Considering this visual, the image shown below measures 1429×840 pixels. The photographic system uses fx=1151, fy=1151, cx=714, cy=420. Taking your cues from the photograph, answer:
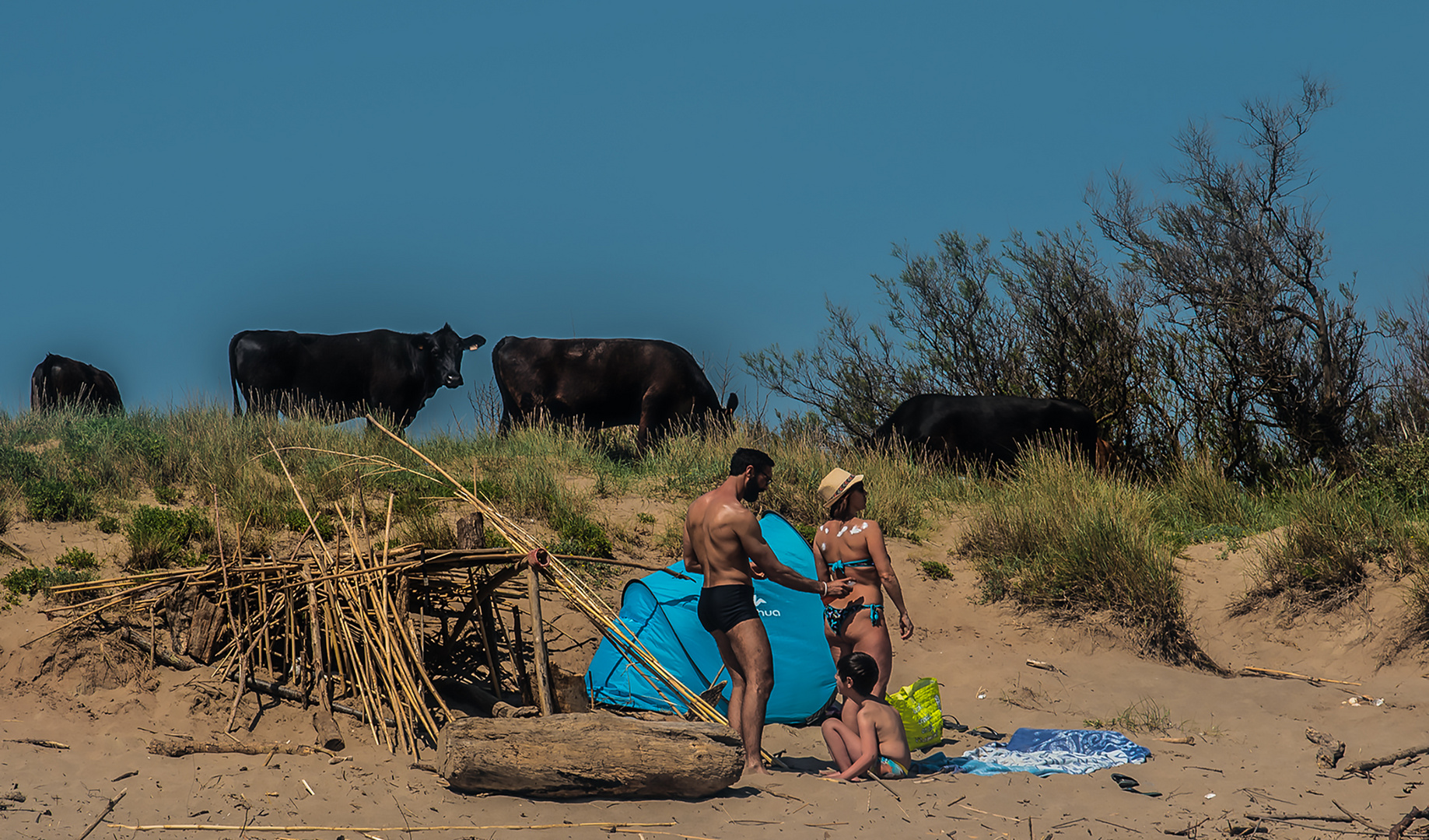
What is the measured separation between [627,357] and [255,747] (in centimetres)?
1026

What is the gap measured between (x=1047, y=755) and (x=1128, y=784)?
2.42ft

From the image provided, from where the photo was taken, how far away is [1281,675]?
10102 millimetres

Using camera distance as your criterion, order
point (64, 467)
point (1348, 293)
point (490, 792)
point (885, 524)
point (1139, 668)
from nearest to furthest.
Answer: point (490, 792), point (1139, 668), point (64, 467), point (885, 524), point (1348, 293)

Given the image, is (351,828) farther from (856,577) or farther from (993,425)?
(993,425)

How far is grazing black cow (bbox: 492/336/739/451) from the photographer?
16.4m

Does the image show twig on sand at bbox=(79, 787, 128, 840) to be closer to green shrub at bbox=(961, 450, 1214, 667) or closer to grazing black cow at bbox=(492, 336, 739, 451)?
green shrub at bbox=(961, 450, 1214, 667)

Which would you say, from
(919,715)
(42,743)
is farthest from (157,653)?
(919,715)

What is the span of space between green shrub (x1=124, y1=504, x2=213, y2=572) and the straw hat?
17.5ft

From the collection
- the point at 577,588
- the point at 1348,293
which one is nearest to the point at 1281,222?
the point at 1348,293

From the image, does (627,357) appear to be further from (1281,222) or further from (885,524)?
(1281,222)

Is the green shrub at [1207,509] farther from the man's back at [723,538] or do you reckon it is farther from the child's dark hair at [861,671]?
the man's back at [723,538]

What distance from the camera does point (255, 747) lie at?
6754 mm

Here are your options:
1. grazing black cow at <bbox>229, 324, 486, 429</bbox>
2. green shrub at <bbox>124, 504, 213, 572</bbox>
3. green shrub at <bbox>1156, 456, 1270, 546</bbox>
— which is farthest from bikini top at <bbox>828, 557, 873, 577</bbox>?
grazing black cow at <bbox>229, 324, 486, 429</bbox>

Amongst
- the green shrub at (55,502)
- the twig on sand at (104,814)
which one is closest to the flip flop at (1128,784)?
the twig on sand at (104,814)
